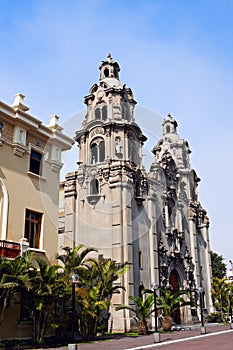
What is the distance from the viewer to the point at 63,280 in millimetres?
20594

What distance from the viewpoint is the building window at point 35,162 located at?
22.5m

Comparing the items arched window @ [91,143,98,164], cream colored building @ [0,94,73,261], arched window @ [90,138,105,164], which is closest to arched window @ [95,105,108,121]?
arched window @ [90,138,105,164]

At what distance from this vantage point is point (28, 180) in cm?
2177

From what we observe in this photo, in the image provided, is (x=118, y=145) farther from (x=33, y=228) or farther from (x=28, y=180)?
(x=33, y=228)

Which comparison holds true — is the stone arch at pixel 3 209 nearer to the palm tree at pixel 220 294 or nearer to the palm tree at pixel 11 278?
the palm tree at pixel 11 278

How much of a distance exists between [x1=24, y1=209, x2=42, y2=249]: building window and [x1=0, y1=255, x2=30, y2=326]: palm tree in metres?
3.10

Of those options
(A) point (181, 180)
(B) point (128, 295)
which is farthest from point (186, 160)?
(B) point (128, 295)

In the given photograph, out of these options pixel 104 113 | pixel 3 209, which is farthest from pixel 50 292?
pixel 104 113

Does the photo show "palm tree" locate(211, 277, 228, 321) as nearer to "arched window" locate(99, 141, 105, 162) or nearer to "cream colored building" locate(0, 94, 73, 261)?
"arched window" locate(99, 141, 105, 162)

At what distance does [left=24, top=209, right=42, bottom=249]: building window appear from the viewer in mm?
21094

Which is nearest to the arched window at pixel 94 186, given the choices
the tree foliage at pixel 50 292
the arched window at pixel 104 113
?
the arched window at pixel 104 113

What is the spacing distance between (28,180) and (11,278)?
6169mm

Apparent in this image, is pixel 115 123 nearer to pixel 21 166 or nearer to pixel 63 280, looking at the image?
pixel 21 166

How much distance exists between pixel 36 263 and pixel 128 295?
46.0 feet
